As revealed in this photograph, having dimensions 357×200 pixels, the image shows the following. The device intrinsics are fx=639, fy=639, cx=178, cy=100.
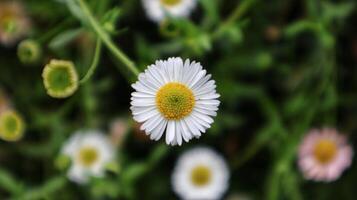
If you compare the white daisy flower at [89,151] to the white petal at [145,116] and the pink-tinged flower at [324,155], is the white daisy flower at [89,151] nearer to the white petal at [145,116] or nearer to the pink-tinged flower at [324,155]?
the pink-tinged flower at [324,155]

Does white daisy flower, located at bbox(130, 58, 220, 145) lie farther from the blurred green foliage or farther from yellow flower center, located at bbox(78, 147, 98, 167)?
yellow flower center, located at bbox(78, 147, 98, 167)

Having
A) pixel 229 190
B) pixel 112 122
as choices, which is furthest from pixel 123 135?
pixel 229 190

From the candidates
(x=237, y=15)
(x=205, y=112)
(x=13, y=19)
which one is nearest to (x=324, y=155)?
(x=237, y=15)

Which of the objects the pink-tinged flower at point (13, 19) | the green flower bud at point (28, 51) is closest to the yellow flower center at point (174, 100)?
the green flower bud at point (28, 51)

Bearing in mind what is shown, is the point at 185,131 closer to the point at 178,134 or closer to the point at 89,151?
the point at 178,134

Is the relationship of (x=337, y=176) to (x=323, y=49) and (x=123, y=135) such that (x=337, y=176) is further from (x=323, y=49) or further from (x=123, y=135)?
(x=123, y=135)

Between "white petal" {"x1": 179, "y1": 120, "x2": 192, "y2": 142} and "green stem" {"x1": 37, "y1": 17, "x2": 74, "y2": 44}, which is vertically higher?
"green stem" {"x1": 37, "y1": 17, "x2": 74, "y2": 44}

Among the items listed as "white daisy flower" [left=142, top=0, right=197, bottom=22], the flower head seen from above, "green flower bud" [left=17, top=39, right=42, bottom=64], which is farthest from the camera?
"white daisy flower" [left=142, top=0, right=197, bottom=22]

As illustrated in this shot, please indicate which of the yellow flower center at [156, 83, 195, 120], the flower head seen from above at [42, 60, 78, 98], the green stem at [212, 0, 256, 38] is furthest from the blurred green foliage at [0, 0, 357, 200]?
the yellow flower center at [156, 83, 195, 120]
